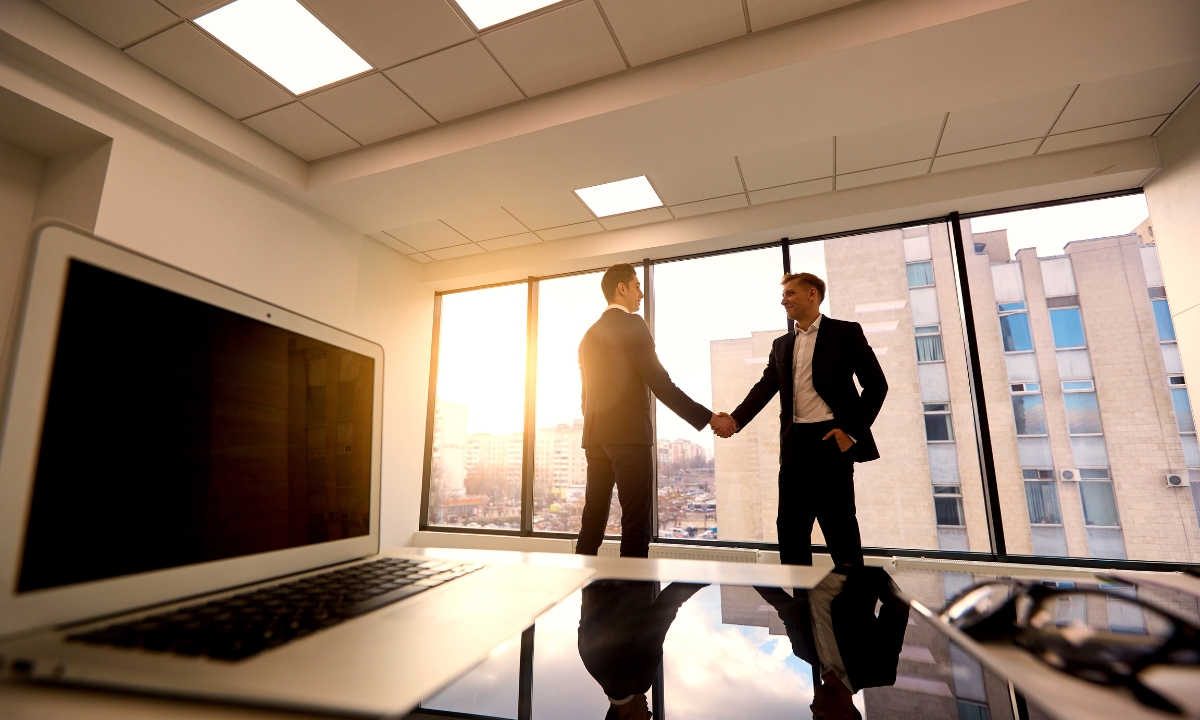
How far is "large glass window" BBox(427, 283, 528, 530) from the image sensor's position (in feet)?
15.2

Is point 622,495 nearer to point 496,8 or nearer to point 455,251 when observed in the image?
point 496,8

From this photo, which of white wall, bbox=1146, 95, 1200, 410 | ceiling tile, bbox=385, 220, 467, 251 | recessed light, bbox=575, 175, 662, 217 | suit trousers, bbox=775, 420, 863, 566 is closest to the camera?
suit trousers, bbox=775, 420, 863, 566

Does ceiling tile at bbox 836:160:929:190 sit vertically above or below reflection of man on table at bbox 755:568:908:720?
above

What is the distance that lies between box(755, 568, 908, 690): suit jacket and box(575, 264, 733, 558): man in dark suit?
1.39 m

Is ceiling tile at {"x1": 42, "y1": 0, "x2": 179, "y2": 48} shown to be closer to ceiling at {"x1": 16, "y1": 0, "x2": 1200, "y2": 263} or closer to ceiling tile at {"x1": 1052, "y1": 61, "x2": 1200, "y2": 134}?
ceiling at {"x1": 16, "y1": 0, "x2": 1200, "y2": 263}

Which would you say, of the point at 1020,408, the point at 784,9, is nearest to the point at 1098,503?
the point at 1020,408

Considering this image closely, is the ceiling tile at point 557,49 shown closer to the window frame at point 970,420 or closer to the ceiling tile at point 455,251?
the window frame at point 970,420

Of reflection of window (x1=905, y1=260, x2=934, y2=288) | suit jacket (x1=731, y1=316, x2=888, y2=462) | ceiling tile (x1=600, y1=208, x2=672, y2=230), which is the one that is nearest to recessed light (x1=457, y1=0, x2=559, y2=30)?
ceiling tile (x1=600, y1=208, x2=672, y2=230)

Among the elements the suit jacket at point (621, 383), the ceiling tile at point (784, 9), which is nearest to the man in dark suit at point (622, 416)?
the suit jacket at point (621, 383)

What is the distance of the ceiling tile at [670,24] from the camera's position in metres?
2.23

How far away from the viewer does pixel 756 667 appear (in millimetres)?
396

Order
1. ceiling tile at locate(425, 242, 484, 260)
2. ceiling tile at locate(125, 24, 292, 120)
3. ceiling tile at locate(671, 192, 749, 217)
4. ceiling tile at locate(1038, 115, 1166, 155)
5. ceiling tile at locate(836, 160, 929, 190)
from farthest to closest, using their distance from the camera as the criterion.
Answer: ceiling tile at locate(425, 242, 484, 260) < ceiling tile at locate(671, 192, 749, 217) < ceiling tile at locate(836, 160, 929, 190) < ceiling tile at locate(1038, 115, 1166, 155) < ceiling tile at locate(125, 24, 292, 120)

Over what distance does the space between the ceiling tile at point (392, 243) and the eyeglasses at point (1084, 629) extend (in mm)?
4487

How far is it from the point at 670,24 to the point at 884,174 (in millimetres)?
1917
